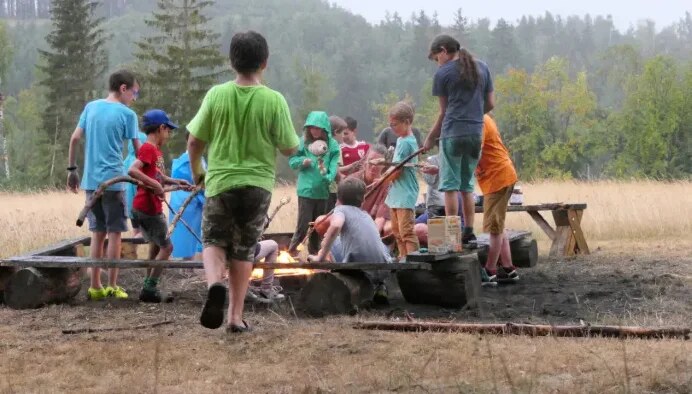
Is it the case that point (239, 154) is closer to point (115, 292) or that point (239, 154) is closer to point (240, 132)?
point (240, 132)

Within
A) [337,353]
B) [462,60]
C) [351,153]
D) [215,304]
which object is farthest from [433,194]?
[337,353]

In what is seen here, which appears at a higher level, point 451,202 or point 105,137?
point 105,137

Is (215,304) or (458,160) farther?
(458,160)

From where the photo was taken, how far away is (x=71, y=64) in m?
56.2

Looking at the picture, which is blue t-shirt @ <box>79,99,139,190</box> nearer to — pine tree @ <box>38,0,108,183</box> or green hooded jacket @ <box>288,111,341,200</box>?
green hooded jacket @ <box>288,111,341,200</box>

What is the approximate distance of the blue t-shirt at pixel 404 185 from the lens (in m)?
9.77

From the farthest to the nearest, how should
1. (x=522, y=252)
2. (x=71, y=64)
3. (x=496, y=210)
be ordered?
(x=71, y=64) → (x=522, y=252) → (x=496, y=210)

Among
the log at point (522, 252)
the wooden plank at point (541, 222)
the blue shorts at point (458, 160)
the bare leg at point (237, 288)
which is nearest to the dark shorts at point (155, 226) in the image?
the bare leg at point (237, 288)

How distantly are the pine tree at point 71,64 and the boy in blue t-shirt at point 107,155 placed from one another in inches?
1901

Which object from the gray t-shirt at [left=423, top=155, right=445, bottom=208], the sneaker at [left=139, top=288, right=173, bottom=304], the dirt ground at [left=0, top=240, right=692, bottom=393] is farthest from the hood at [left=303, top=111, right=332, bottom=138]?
the sneaker at [left=139, top=288, right=173, bottom=304]

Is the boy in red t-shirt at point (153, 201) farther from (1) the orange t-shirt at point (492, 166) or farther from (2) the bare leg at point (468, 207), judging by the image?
(1) the orange t-shirt at point (492, 166)

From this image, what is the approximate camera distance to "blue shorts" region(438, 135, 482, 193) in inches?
339

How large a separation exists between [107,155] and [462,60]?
3042 millimetres

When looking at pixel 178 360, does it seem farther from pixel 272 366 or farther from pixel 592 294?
pixel 592 294
